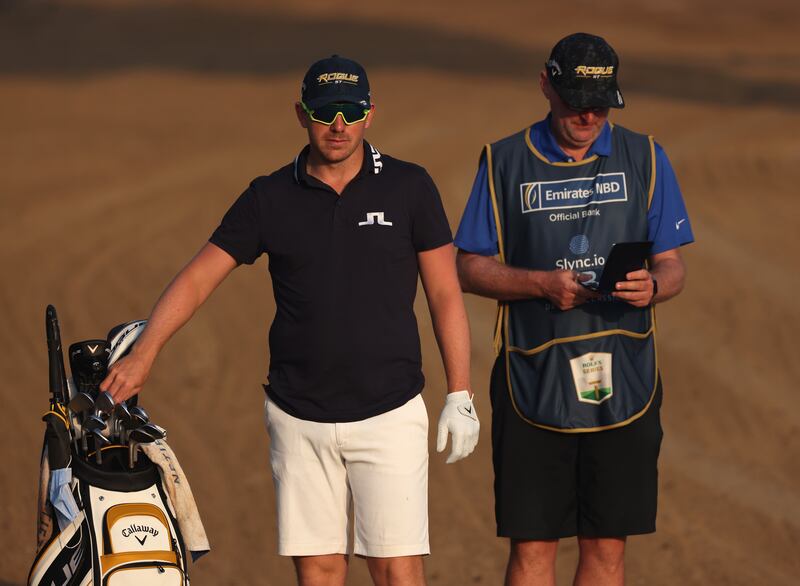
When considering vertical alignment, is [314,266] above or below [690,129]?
below

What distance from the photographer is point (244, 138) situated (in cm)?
1911

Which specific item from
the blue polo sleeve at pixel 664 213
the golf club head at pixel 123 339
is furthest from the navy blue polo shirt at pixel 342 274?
the blue polo sleeve at pixel 664 213

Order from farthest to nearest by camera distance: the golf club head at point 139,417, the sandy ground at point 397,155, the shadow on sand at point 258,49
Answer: the shadow on sand at point 258,49, the sandy ground at point 397,155, the golf club head at point 139,417

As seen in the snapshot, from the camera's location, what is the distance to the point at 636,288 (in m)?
5.64

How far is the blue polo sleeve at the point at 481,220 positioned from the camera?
5980 millimetres

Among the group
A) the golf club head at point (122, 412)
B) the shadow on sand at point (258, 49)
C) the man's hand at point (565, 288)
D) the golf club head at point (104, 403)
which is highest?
the shadow on sand at point (258, 49)

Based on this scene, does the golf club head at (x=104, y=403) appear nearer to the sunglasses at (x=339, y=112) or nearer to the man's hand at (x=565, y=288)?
the sunglasses at (x=339, y=112)

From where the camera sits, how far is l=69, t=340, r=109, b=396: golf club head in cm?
593

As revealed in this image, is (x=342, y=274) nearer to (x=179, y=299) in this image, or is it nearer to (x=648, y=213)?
(x=179, y=299)

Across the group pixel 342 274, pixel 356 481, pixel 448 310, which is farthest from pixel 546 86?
pixel 356 481

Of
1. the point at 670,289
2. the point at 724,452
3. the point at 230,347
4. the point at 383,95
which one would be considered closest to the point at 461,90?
the point at 383,95

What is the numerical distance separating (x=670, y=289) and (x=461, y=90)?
16835mm

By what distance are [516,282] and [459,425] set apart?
631mm

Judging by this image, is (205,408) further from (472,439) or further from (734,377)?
(472,439)
